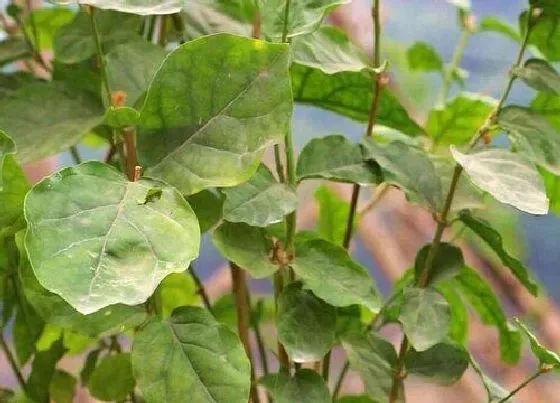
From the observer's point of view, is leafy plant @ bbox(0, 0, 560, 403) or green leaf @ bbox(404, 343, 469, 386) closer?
leafy plant @ bbox(0, 0, 560, 403)

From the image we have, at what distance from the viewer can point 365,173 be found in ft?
1.74

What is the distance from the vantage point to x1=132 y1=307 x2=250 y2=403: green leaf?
413mm

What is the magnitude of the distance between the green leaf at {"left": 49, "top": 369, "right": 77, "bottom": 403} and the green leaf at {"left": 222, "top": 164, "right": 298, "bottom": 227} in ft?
0.76

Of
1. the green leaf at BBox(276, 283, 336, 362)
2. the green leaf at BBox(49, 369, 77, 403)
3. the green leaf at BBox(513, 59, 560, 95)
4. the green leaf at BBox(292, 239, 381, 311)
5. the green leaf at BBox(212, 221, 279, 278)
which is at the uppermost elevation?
the green leaf at BBox(513, 59, 560, 95)

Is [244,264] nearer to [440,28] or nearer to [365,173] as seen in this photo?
[365,173]

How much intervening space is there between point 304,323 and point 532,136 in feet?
0.67

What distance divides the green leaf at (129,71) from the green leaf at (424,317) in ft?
0.74

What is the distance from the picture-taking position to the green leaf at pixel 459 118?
682 millimetres

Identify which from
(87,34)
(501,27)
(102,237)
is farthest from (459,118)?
(102,237)

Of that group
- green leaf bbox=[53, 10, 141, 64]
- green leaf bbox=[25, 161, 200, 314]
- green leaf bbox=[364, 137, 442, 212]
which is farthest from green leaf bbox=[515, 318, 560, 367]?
green leaf bbox=[53, 10, 141, 64]

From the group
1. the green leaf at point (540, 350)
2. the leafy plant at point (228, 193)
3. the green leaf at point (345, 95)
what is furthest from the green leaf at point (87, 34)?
the green leaf at point (540, 350)

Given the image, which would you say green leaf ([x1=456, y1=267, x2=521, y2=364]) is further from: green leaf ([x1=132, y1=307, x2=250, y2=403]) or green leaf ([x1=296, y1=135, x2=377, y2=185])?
green leaf ([x1=132, y1=307, x2=250, y2=403])

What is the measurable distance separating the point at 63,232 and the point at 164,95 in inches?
4.1

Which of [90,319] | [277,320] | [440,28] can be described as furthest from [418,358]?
[440,28]
